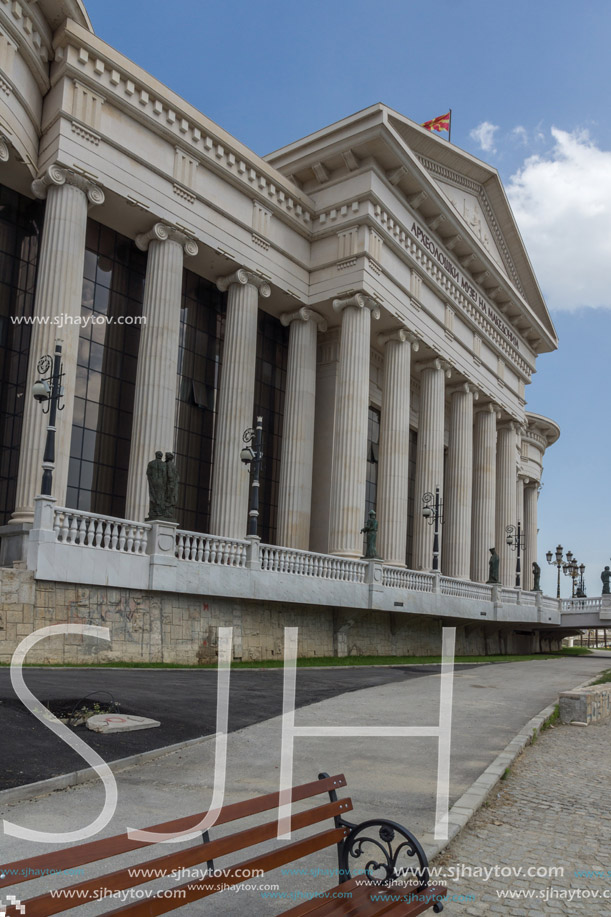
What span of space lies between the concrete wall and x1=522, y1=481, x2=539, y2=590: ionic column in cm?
3476

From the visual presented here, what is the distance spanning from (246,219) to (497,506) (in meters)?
27.1

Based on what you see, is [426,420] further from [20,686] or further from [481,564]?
[20,686]

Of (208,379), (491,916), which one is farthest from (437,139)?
(491,916)

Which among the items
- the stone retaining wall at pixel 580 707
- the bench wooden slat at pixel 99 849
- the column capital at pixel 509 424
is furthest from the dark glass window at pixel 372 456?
the bench wooden slat at pixel 99 849

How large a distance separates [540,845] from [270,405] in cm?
2888

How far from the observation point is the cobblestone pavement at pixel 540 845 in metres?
5.48

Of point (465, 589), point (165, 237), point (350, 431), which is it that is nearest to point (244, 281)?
point (165, 237)

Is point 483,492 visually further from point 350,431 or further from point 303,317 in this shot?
point 303,317

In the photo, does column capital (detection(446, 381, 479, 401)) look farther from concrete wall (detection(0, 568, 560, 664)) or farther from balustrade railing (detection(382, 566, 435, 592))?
concrete wall (detection(0, 568, 560, 664))

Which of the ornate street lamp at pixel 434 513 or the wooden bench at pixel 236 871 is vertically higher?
the ornate street lamp at pixel 434 513

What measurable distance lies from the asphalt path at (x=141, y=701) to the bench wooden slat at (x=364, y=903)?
3.79m

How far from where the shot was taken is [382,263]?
3366 cm

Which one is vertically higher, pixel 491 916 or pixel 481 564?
pixel 481 564

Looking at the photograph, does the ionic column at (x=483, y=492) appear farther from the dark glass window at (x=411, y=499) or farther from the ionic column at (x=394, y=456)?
the ionic column at (x=394, y=456)
